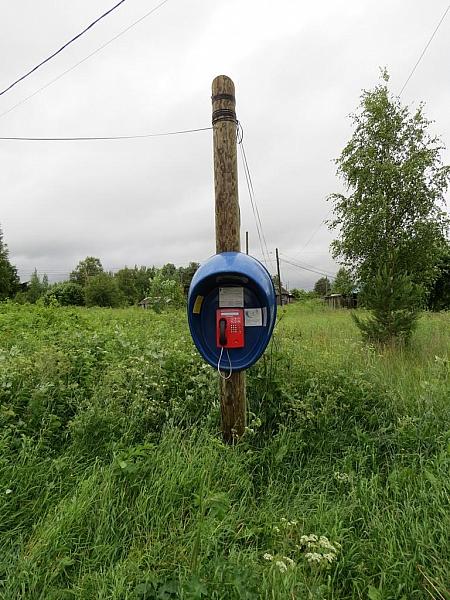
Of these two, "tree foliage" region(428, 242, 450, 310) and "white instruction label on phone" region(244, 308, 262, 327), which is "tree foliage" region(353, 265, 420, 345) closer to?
"white instruction label on phone" region(244, 308, 262, 327)

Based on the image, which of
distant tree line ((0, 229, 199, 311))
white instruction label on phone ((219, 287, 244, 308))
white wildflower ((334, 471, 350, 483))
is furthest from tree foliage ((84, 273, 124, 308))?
white wildflower ((334, 471, 350, 483))

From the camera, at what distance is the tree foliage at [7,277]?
3070 centimetres

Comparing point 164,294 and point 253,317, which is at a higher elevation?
point 164,294

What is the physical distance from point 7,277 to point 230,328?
1359 inches

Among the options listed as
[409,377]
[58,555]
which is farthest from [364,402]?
[58,555]

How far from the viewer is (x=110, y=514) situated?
1903 mm

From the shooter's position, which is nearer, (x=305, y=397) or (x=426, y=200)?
(x=305, y=397)

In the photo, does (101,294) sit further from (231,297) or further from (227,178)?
(227,178)

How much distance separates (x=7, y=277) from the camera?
31.5m

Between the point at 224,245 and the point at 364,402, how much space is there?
174 cm

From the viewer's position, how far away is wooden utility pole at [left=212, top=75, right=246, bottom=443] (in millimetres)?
2520

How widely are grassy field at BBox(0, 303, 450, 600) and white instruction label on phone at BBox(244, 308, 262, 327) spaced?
2.03ft

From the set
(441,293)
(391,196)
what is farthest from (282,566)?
(441,293)

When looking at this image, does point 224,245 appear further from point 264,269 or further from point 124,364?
point 124,364
